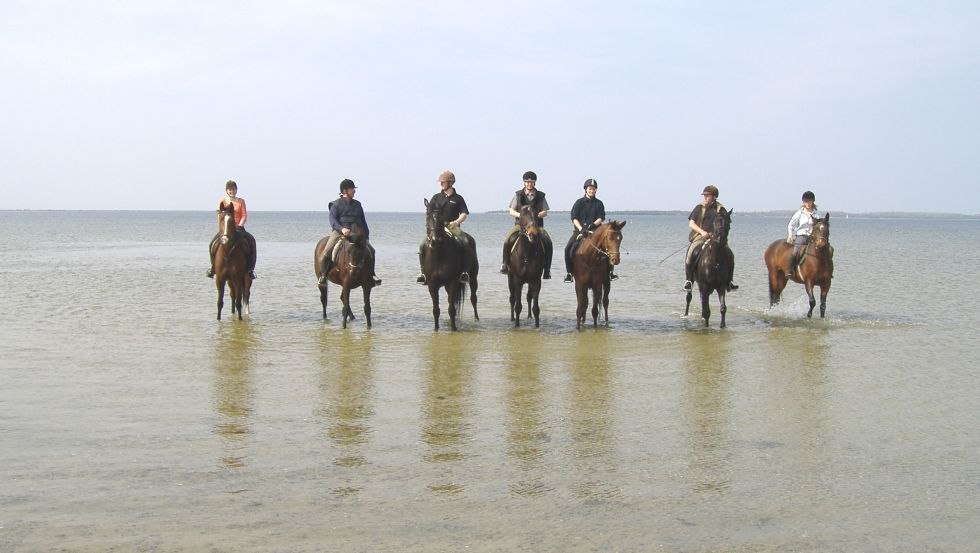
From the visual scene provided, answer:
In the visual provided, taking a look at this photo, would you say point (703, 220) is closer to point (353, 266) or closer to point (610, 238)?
point (610, 238)

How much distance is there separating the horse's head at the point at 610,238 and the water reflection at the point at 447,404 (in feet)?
8.37

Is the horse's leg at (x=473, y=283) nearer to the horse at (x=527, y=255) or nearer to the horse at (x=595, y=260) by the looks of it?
the horse at (x=527, y=255)

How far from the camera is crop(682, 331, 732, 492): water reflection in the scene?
5.79 m

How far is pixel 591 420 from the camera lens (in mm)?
7379

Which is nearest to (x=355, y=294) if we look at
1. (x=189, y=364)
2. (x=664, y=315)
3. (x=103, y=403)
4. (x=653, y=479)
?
(x=664, y=315)

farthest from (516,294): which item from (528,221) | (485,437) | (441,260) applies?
(485,437)

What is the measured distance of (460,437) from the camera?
6.73m

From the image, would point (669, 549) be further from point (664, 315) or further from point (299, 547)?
point (664, 315)

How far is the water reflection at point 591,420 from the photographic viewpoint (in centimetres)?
555

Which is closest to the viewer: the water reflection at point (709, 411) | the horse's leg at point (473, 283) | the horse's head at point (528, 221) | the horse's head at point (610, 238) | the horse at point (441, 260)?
the water reflection at point (709, 411)

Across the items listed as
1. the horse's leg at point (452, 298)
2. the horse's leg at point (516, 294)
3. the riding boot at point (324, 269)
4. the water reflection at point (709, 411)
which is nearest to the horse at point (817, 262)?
the water reflection at point (709, 411)

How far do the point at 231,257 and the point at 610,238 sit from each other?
248 inches

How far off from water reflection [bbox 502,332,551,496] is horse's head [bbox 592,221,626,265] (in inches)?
76.5

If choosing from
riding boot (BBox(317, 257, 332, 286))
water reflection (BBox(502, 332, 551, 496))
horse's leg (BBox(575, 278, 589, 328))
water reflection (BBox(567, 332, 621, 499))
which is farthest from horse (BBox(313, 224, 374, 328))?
water reflection (BBox(567, 332, 621, 499))
